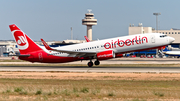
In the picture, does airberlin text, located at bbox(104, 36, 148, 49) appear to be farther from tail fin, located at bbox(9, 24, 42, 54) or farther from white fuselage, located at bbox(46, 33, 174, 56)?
tail fin, located at bbox(9, 24, 42, 54)

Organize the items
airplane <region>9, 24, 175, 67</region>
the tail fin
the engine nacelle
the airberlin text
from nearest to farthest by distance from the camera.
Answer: the engine nacelle < the airberlin text < airplane <region>9, 24, 175, 67</region> < the tail fin

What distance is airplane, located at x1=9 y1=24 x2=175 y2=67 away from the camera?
49.9m

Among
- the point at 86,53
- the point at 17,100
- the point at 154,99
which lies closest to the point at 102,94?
the point at 154,99

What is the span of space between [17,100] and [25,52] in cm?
3553

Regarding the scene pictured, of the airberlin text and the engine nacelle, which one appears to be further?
the airberlin text

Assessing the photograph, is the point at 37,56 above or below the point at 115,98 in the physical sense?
above

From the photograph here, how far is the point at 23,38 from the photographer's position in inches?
2041

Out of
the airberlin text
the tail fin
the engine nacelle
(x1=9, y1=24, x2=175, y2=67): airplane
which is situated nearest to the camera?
the engine nacelle

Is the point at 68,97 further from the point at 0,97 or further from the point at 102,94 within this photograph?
the point at 0,97

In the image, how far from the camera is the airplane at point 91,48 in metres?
49.9

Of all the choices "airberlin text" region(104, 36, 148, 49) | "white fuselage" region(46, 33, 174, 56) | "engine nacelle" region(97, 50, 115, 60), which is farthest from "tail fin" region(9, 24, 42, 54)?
"airberlin text" region(104, 36, 148, 49)

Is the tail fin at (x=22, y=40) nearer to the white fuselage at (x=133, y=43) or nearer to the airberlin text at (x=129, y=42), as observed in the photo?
the white fuselage at (x=133, y=43)

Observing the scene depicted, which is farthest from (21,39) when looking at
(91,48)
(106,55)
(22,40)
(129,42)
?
(129,42)

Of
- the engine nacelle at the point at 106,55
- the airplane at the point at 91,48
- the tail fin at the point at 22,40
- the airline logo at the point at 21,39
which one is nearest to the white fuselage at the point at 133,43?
the airplane at the point at 91,48
